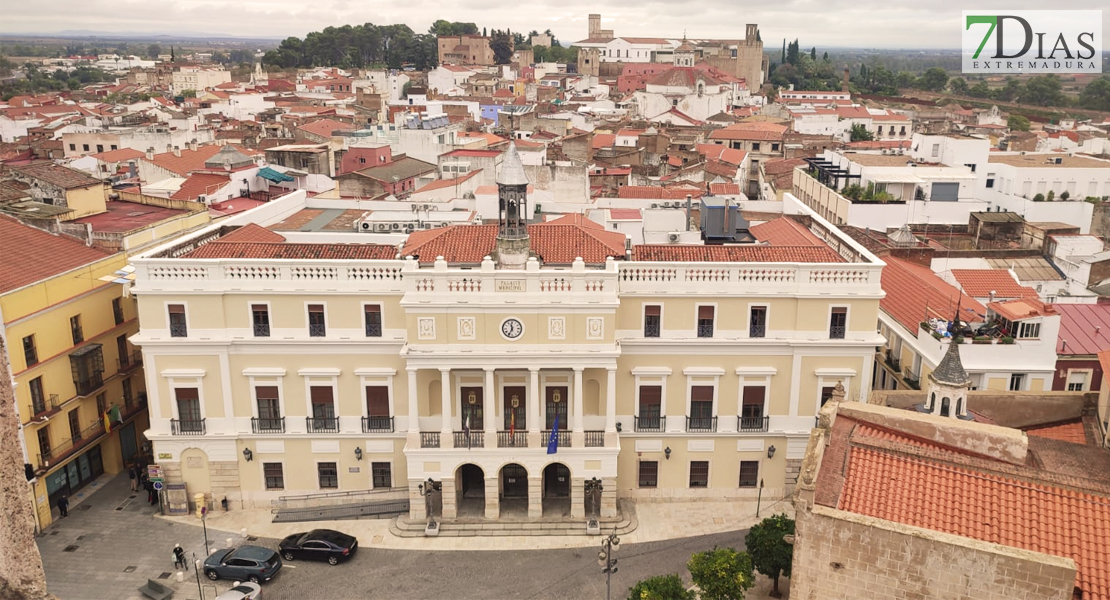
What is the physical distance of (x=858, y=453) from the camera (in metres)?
20.0

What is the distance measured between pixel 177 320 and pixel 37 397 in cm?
657

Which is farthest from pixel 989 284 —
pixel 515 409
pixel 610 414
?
pixel 515 409

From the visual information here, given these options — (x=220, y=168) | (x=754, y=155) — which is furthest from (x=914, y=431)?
(x=754, y=155)

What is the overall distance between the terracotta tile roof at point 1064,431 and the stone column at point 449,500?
19.7 m

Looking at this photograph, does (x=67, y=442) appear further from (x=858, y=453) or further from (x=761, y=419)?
(x=858, y=453)

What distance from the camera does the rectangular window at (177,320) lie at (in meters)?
32.0

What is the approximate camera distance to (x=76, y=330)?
35.2 metres

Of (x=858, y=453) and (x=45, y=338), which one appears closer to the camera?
(x=858, y=453)

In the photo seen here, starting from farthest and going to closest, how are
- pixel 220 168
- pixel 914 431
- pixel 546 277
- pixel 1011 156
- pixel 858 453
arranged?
pixel 1011 156 < pixel 220 168 < pixel 546 277 < pixel 914 431 < pixel 858 453

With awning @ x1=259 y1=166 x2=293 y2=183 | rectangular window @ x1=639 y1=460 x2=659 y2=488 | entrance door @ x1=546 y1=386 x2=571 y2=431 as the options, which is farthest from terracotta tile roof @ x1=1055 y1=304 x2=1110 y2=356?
awning @ x1=259 y1=166 x2=293 y2=183

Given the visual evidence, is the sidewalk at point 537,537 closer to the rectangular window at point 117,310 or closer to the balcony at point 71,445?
the balcony at point 71,445

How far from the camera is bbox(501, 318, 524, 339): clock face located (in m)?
31.0

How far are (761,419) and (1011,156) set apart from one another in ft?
179

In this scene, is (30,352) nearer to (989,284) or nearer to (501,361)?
(501,361)
